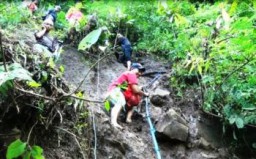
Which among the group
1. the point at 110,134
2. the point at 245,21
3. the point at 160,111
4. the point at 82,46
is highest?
the point at 82,46

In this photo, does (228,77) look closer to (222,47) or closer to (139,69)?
(222,47)

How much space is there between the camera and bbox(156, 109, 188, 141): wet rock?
659cm

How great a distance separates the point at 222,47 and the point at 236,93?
90 centimetres

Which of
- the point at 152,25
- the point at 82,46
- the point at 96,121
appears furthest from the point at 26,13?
the point at 82,46

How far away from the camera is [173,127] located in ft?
21.6

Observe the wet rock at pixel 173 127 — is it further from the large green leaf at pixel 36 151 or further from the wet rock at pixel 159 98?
the large green leaf at pixel 36 151

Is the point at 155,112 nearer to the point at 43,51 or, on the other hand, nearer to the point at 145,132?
the point at 145,132

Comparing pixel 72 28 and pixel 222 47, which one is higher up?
pixel 222 47

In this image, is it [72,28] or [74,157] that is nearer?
[74,157]

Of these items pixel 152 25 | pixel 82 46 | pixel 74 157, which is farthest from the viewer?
pixel 152 25

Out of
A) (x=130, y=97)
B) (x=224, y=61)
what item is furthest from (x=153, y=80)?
(x=224, y=61)

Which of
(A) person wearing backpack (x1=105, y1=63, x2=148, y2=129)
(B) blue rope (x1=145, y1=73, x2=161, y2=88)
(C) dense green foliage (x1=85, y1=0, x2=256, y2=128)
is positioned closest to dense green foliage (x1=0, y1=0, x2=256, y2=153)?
(C) dense green foliage (x1=85, y1=0, x2=256, y2=128)

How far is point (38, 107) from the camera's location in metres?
3.86

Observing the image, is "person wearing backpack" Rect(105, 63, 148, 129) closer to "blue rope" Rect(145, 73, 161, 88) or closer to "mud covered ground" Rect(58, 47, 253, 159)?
"mud covered ground" Rect(58, 47, 253, 159)
